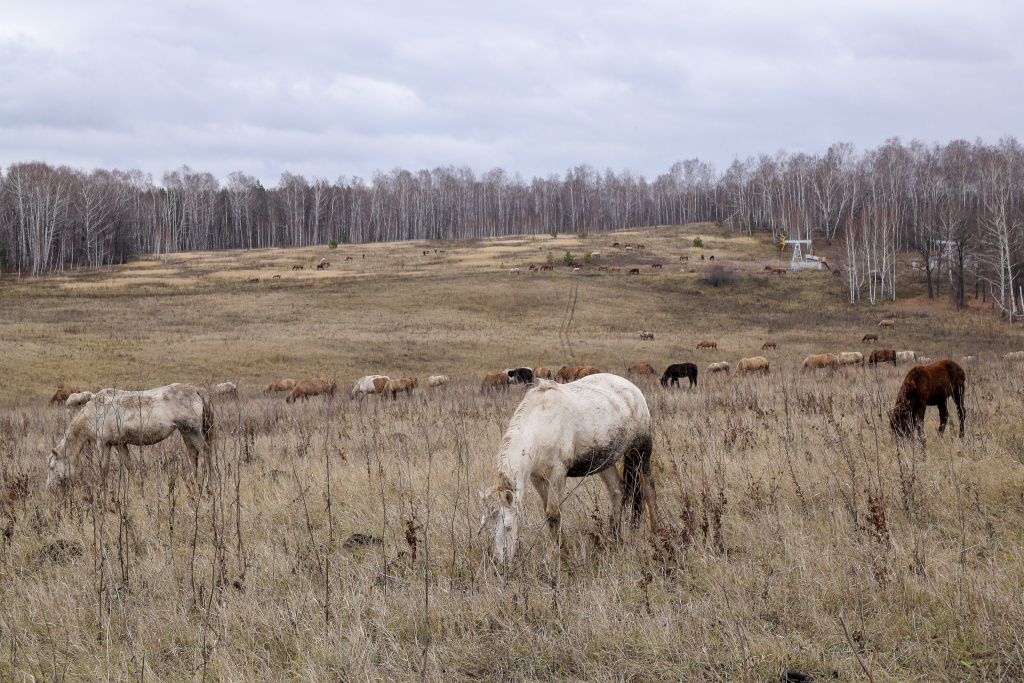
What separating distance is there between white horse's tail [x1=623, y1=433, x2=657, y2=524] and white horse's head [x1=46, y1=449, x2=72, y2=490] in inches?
246

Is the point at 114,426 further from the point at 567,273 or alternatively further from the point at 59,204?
the point at 59,204

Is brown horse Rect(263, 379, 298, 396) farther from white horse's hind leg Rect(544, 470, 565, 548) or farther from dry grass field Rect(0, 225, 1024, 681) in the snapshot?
white horse's hind leg Rect(544, 470, 565, 548)

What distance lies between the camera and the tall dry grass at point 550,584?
3.08 m

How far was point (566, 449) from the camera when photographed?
15.1 ft

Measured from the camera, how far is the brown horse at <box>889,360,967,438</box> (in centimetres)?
753

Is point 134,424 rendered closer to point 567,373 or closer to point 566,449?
point 566,449

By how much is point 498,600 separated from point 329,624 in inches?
37.8

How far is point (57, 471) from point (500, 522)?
6177mm

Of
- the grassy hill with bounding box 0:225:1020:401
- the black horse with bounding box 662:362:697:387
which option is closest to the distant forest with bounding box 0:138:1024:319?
the grassy hill with bounding box 0:225:1020:401

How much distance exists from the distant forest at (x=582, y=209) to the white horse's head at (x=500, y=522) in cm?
4992

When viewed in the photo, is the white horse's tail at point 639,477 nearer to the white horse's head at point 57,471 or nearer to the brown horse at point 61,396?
the white horse's head at point 57,471

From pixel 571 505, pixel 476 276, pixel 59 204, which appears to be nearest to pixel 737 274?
pixel 476 276

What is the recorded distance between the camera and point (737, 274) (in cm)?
5991

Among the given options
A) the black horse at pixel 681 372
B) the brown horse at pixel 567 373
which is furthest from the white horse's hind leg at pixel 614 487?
the black horse at pixel 681 372
